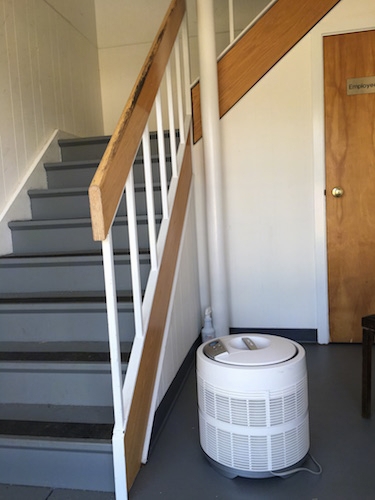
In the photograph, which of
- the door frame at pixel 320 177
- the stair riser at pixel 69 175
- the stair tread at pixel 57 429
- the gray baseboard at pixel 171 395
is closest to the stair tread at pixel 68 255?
the stair riser at pixel 69 175

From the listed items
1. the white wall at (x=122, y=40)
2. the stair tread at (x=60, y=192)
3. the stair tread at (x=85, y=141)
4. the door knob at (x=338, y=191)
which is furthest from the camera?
the white wall at (x=122, y=40)

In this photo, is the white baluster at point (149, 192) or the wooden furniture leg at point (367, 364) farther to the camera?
the wooden furniture leg at point (367, 364)

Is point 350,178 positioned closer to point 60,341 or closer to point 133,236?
point 133,236

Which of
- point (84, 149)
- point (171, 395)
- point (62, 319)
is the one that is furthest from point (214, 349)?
point (84, 149)

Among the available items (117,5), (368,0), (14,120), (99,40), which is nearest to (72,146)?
(14,120)

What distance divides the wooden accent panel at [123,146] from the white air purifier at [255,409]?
67cm

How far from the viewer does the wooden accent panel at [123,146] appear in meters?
1.28

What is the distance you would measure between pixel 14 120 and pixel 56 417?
1.78 metres

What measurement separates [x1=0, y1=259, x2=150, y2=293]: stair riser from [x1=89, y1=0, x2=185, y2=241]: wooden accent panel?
734 mm

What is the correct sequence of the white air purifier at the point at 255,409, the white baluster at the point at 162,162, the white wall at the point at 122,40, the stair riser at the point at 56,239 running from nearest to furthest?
1. the white air purifier at the point at 255,409
2. the white baluster at the point at 162,162
3. the stair riser at the point at 56,239
4. the white wall at the point at 122,40

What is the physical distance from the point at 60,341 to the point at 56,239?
27.5 inches

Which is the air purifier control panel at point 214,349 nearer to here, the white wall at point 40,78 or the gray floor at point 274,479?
the gray floor at point 274,479

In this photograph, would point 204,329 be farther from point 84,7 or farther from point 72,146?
point 84,7

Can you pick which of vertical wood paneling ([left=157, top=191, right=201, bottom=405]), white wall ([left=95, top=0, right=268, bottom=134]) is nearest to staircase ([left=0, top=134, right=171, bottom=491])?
vertical wood paneling ([left=157, top=191, right=201, bottom=405])
